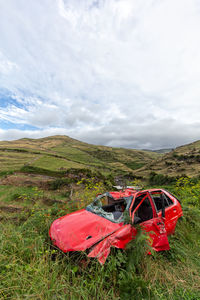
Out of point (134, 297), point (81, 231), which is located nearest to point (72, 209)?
point (81, 231)

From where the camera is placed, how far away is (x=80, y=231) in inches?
118

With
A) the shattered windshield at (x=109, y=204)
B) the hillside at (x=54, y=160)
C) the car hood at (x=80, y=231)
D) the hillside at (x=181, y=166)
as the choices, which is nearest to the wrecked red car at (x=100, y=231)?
the car hood at (x=80, y=231)

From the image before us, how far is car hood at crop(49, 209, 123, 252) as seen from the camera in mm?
2684

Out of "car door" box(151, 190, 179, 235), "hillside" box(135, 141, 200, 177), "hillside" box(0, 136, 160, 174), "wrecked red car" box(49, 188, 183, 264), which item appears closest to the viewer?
"wrecked red car" box(49, 188, 183, 264)

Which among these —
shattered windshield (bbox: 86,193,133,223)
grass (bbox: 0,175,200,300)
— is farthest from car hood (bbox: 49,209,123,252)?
shattered windshield (bbox: 86,193,133,223)

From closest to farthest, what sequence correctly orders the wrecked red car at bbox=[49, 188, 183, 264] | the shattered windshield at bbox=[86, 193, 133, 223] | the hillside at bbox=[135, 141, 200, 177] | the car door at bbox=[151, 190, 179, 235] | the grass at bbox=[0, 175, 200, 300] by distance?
the grass at bbox=[0, 175, 200, 300], the wrecked red car at bbox=[49, 188, 183, 264], the car door at bbox=[151, 190, 179, 235], the shattered windshield at bbox=[86, 193, 133, 223], the hillside at bbox=[135, 141, 200, 177]

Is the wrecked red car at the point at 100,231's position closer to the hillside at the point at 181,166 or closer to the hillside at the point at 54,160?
the hillside at the point at 181,166

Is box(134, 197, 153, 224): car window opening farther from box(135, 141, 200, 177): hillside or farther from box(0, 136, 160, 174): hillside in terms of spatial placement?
box(0, 136, 160, 174): hillside

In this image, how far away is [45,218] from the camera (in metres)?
4.06

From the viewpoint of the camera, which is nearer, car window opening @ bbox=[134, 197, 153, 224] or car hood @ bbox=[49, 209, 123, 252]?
car hood @ bbox=[49, 209, 123, 252]

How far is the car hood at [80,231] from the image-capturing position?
2684 millimetres

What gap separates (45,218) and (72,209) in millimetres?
1294

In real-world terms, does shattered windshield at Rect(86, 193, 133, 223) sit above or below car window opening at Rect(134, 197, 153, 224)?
above

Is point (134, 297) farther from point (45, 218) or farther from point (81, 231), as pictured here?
point (45, 218)
